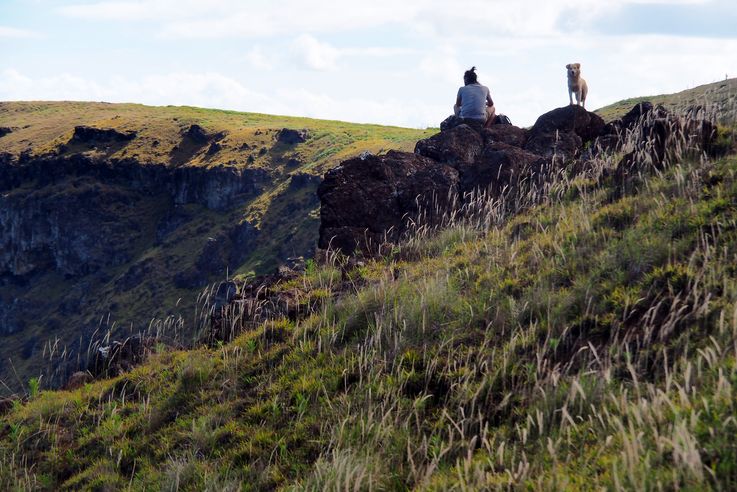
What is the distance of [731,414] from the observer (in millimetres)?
3545

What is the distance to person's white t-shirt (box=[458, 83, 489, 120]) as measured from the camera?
1499 cm

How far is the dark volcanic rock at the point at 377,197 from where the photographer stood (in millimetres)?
11047

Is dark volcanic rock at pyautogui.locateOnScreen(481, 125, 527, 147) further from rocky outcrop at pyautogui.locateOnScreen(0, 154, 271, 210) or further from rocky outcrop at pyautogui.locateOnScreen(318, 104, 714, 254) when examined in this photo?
rocky outcrop at pyautogui.locateOnScreen(0, 154, 271, 210)

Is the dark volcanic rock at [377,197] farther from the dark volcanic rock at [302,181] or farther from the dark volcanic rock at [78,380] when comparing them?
the dark volcanic rock at [302,181]

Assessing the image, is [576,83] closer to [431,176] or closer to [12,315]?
[431,176]

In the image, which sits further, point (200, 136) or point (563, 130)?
point (200, 136)

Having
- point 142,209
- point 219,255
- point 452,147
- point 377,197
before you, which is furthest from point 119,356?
point 142,209

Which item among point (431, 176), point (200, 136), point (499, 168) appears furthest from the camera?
point (200, 136)

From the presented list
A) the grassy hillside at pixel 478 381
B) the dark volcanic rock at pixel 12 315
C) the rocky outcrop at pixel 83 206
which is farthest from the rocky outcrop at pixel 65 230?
the grassy hillside at pixel 478 381

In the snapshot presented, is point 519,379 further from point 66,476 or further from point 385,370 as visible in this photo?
point 66,476

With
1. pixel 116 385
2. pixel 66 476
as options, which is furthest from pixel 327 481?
pixel 116 385

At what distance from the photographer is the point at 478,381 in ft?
17.1

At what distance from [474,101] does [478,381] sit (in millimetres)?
10698

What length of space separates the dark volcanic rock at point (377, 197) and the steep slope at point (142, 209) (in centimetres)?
7352
